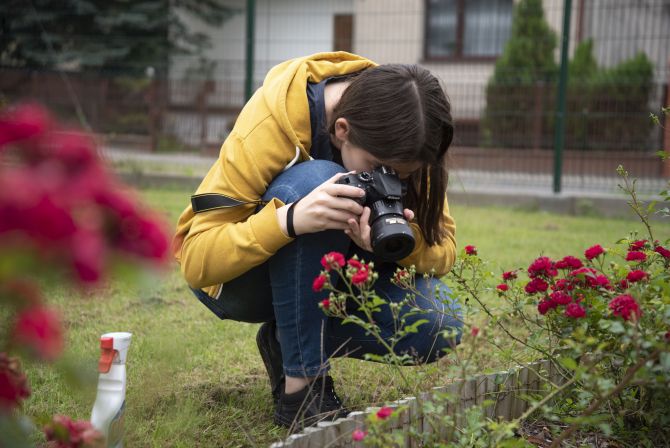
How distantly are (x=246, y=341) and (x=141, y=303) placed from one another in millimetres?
600

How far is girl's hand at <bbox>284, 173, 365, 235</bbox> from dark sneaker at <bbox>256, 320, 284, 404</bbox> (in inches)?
18.4

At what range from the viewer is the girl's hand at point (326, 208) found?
70.1 inches

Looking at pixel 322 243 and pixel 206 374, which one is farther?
pixel 206 374

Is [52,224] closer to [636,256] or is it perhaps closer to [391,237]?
[391,237]

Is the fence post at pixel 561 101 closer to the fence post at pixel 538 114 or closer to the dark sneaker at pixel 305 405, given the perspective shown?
the fence post at pixel 538 114

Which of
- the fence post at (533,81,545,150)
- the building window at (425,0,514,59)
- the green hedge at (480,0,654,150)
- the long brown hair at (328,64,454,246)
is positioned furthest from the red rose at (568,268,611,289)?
the building window at (425,0,514,59)

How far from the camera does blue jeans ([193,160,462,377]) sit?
188 cm

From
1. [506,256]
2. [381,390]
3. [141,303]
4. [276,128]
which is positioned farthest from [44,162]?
[506,256]

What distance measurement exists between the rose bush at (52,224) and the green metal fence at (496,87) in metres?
6.19

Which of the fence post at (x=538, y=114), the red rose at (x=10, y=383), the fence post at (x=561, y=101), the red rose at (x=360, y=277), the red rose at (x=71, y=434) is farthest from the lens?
the fence post at (x=538, y=114)

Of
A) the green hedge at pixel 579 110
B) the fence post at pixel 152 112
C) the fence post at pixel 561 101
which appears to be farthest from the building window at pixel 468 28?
the fence post at pixel 561 101

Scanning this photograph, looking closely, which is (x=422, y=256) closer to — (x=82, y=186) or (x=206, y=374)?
(x=206, y=374)

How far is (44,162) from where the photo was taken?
684 mm

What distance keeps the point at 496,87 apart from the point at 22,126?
24.7ft
